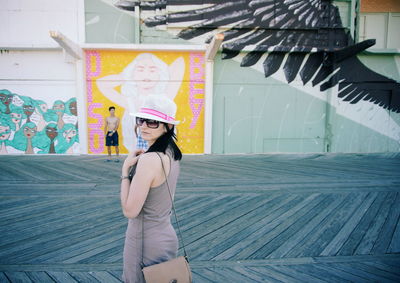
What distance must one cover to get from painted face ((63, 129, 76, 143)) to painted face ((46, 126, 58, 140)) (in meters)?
0.39

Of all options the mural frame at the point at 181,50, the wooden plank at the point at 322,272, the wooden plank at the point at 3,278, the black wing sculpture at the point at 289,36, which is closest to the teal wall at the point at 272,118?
the mural frame at the point at 181,50

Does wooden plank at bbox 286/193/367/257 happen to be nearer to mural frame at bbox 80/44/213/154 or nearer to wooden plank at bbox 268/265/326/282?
wooden plank at bbox 268/265/326/282

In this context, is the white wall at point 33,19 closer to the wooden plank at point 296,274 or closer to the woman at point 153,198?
the woman at point 153,198

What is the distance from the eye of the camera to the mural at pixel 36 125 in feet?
34.1

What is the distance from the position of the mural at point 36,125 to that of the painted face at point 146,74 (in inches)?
111

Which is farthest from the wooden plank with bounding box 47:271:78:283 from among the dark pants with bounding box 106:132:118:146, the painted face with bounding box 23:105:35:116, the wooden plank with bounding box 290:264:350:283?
the painted face with bounding box 23:105:35:116

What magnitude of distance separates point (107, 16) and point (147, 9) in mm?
1618

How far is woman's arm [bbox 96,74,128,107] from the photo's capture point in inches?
414

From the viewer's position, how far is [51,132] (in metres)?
10.5

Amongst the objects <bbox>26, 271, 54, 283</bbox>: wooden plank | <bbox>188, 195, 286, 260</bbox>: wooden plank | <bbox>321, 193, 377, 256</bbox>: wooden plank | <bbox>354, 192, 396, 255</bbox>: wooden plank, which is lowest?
<bbox>188, 195, 286, 260</bbox>: wooden plank

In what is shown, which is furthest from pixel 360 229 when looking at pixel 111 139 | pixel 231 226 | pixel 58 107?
pixel 58 107

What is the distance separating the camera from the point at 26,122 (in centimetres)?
1044

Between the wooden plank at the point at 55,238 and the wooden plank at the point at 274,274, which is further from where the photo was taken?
the wooden plank at the point at 55,238

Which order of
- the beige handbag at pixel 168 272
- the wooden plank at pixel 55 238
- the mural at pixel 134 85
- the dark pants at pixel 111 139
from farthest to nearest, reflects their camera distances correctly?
the mural at pixel 134 85, the dark pants at pixel 111 139, the wooden plank at pixel 55 238, the beige handbag at pixel 168 272
